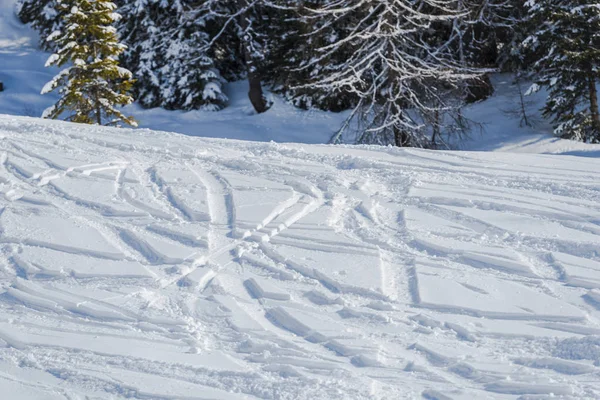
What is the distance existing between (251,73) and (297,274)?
14658 mm

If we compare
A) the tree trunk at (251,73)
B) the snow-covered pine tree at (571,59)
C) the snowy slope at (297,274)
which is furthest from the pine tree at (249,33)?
the snowy slope at (297,274)

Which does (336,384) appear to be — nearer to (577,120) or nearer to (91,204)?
(91,204)

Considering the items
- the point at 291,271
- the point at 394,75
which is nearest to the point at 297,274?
the point at 291,271

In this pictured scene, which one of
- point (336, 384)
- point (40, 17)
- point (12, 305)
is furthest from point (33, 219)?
point (40, 17)

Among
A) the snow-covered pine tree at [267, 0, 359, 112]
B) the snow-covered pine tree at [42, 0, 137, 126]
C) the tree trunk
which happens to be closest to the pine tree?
the tree trunk

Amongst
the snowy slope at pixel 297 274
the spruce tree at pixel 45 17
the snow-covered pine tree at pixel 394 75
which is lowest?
the snowy slope at pixel 297 274

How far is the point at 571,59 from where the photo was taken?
1416 cm

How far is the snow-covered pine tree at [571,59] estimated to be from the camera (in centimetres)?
1415

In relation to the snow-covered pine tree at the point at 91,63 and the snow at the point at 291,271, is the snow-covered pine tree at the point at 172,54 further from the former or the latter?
the snow at the point at 291,271

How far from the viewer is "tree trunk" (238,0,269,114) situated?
63.8ft

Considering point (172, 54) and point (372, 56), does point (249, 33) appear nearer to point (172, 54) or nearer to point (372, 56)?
point (172, 54)

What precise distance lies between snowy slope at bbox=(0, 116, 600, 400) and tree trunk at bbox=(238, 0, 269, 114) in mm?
11083

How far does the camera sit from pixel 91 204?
718 centimetres

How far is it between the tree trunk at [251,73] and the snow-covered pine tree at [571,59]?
7.69 m
